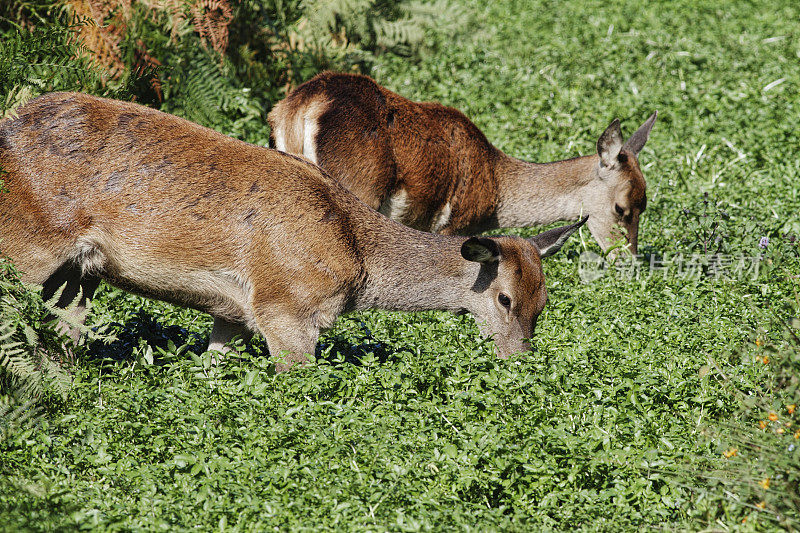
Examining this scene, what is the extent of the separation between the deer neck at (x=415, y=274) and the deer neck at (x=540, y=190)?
2.62 metres

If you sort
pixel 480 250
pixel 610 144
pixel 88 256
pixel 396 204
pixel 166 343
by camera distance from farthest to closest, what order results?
pixel 610 144
pixel 396 204
pixel 166 343
pixel 480 250
pixel 88 256

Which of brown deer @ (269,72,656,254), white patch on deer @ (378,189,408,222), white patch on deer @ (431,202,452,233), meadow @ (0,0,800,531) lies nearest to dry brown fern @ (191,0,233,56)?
brown deer @ (269,72,656,254)

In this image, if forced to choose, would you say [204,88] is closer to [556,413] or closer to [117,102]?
[117,102]

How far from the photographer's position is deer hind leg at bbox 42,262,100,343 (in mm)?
5875

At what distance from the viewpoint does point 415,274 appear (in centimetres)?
667

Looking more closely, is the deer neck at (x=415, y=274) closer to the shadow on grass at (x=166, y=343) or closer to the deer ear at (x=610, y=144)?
the shadow on grass at (x=166, y=343)

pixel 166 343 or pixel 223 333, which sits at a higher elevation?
pixel 223 333

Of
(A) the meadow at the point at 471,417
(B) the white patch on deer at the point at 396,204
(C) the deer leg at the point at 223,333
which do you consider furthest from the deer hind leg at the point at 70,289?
(B) the white patch on deer at the point at 396,204

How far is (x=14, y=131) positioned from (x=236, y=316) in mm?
1822

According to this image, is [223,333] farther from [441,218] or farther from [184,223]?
[441,218]

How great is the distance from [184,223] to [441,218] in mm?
3325

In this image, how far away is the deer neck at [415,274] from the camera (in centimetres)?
654

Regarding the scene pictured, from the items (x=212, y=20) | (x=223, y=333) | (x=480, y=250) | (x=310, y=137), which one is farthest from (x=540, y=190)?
(x=223, y=333)

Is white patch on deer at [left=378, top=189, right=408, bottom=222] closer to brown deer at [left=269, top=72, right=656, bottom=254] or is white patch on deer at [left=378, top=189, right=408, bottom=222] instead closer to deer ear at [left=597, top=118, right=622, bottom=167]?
brown deer at [left=269, top=72, right=656, bottom=254]
